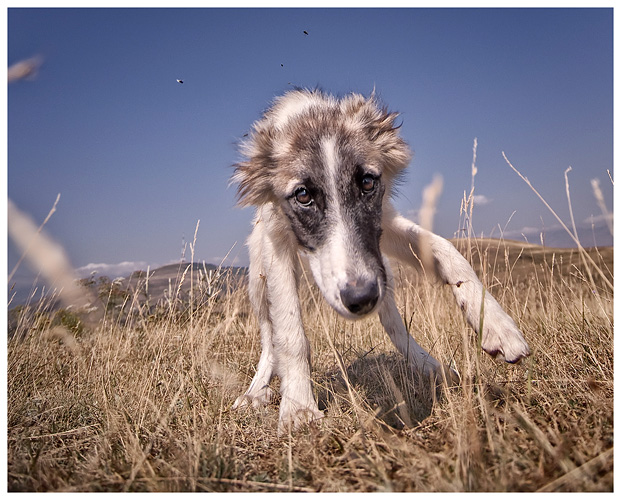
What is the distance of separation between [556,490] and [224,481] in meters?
1.28

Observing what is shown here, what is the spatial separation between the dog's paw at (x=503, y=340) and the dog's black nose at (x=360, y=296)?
700 millimetres

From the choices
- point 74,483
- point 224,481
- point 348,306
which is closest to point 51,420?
point 74,483

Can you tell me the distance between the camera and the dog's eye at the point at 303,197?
117 inches

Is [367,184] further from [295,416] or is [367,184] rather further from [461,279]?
[295,416]

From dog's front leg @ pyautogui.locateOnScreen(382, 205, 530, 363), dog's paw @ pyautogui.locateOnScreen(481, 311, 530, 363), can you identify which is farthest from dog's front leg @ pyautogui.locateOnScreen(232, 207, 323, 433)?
dog's paw @ pyautogui.locateOnScreen(481, 311, 530, 363)

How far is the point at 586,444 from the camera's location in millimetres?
1792

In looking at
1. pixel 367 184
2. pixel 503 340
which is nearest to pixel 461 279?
pixel 503 340

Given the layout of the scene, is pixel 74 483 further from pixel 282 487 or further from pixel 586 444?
pixel 586 444

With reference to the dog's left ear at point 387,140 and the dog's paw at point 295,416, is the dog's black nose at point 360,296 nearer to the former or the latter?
the dog's paw at point 295,416

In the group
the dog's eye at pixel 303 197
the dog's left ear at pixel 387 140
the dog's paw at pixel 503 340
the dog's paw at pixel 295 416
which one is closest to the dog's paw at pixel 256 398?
the dog's paw at pixel 295 416

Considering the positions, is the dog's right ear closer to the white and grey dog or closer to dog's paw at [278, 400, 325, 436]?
the white and grey dog

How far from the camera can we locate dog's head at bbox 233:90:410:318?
97.3 inches

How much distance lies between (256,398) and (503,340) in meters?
1.98

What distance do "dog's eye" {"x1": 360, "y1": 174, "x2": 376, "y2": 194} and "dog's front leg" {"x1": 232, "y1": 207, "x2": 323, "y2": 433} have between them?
0.73 meters
